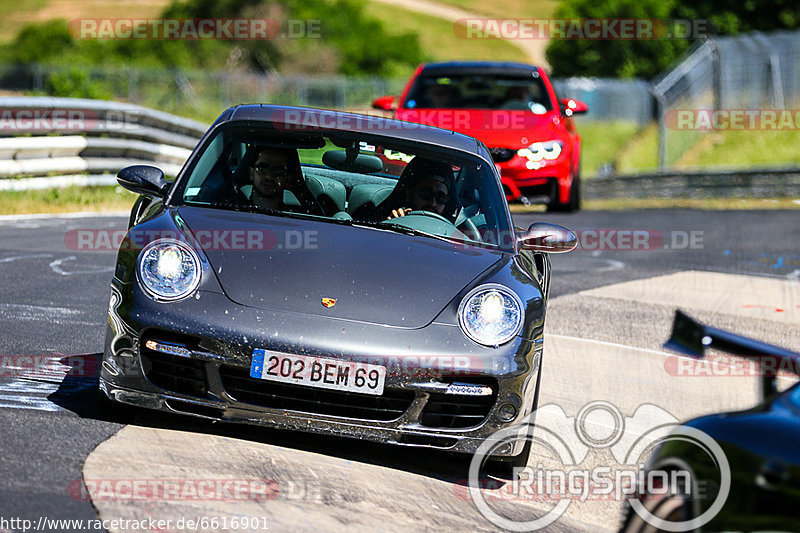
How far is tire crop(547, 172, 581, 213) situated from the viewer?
13.3m

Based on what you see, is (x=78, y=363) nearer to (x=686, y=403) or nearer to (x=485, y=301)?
(x=485, y=301)

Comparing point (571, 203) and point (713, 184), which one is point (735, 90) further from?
point (571, 203)

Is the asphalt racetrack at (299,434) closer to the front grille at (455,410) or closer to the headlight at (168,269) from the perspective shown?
the front grille at (455,410)

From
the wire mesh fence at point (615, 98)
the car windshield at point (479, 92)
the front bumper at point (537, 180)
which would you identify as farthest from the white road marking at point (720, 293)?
the wire mesh fence at point (615, 98)

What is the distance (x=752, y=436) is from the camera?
2629mm

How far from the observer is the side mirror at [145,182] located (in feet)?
Result: 16.9

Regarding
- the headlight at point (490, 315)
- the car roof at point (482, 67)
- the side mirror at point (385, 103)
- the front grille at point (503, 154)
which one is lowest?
the headlight at point (490, 315)

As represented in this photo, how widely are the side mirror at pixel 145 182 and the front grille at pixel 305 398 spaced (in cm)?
127

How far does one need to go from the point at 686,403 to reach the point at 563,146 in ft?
20.9

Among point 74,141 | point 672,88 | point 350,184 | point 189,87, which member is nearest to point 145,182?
point 350,184

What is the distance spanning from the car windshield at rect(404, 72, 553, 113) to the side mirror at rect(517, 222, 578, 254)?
7143 millimetres

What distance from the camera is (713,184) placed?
2198cm

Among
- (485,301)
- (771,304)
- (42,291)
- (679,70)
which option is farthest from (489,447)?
(679,70)

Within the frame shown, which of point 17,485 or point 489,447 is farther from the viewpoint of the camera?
point 489,447
